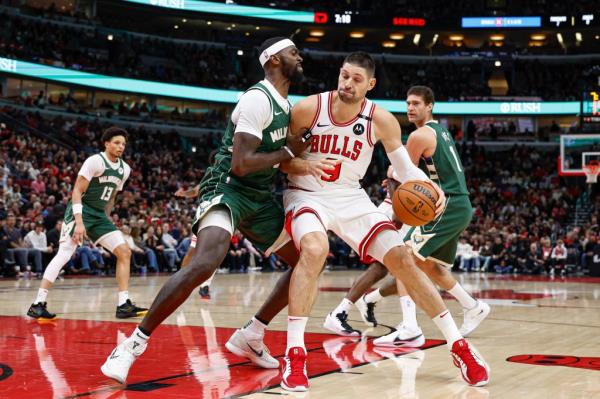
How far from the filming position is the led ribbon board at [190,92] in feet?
105

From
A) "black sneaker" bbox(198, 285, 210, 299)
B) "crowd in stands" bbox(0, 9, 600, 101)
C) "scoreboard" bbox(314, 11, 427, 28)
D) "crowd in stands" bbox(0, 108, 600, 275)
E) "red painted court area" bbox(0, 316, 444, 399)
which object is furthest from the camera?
"scoreboard" bbox(314, 11, 427, 28)

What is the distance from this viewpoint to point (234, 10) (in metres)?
39.8

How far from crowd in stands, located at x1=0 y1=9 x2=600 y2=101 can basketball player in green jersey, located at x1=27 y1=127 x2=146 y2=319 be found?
25.5 m

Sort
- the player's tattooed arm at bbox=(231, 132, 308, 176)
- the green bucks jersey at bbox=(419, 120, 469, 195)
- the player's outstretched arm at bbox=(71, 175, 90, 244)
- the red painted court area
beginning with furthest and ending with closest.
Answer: the player's outstretched arm at bbox=(71, 175, 90, 244), the green bucks jersey at bbox=(419, 120, 469, 195), the player's tattooed arm at bbox=(231, 132, 308, 176), the red painted court area

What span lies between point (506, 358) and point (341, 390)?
175 cm

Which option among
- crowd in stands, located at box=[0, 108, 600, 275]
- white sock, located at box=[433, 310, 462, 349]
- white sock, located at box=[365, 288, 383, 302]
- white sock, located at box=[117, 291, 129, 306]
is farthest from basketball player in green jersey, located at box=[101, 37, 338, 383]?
crowd in stands, located at box=[0, 108, 600, 275]

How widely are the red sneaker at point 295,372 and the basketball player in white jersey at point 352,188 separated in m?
0.54

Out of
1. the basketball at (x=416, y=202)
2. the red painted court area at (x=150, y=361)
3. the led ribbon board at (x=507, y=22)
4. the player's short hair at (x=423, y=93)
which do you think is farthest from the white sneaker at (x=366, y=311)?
the led ribbon board at (x=507, y=22)

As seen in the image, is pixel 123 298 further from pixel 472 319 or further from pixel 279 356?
pixel 472 319

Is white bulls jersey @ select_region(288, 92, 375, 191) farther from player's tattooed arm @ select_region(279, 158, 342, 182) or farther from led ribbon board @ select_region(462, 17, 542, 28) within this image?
led ribbon board @ select_region(462, 17, 542, 28)

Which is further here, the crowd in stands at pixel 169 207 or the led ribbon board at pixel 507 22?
the led ribbon board at pixel 507 22

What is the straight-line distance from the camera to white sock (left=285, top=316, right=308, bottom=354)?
4.56 meters

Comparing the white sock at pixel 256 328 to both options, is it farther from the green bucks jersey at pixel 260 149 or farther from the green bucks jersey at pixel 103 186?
the green bucks jersey at pixel 103 186

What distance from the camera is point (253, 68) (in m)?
41.8
